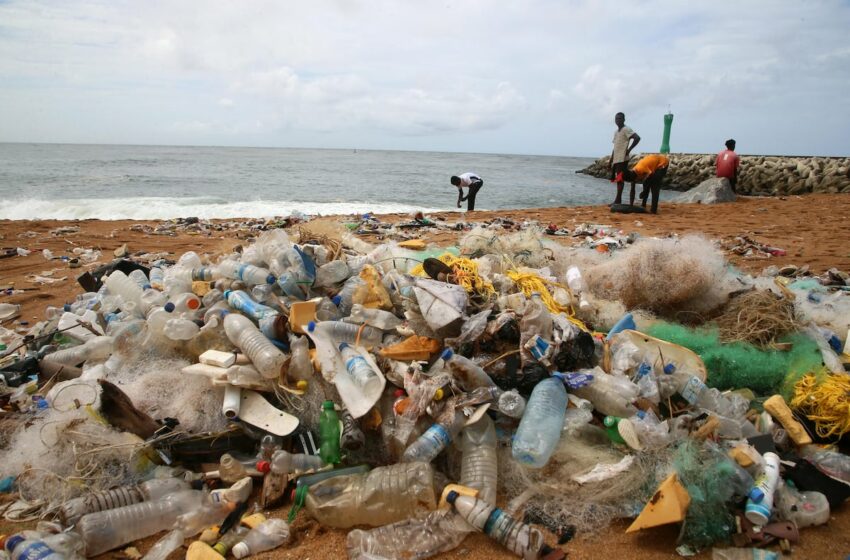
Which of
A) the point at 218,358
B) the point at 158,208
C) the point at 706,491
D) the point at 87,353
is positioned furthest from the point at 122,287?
the point at 158,208

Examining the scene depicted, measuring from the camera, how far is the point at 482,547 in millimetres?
1841

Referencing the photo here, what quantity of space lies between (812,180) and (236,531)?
21.0m

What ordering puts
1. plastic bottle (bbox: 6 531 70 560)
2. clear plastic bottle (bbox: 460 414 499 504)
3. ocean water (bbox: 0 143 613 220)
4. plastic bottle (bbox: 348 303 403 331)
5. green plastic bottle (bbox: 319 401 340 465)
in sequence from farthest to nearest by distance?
ocean water (bbox: 0 143 613 220)
plastic bottle (bbox: 348 303 403 331)
green plastic bottle (bbox: 319 401 340 465)
clear plastic bottle (bbox: 460 414 499 504)
plastic bottle (bbox: 6 531 70 560)

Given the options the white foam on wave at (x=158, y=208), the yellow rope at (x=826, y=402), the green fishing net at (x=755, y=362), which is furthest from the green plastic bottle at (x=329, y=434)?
the white foam on wave at (x=158, y=208)

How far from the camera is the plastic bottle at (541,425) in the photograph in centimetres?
207

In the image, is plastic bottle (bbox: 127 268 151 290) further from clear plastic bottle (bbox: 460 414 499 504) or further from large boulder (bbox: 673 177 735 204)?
large boulder (bbox: 673 177 735 204)

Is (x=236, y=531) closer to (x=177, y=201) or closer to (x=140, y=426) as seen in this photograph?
(x=140, y=426)

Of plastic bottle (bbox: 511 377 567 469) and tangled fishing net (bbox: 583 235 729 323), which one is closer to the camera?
plastic bottle (bbox: 511 377 567 469)

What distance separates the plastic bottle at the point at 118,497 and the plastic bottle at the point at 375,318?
1.23 m

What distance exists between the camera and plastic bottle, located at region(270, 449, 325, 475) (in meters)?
2.13

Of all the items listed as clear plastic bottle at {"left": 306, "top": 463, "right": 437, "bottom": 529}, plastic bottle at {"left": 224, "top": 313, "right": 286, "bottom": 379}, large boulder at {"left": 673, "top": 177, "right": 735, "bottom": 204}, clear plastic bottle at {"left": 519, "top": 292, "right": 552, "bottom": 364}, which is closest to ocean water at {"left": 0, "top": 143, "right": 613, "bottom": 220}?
large boulder at {"left": 673, "top": 177, "right": 735, "bottom": 204}

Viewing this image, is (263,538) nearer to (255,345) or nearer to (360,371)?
(360,371)

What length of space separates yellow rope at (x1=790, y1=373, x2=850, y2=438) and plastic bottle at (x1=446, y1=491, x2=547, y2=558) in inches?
65.5

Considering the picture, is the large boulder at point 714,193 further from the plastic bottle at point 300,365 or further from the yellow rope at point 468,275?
the plastic bottle at point 300,365
